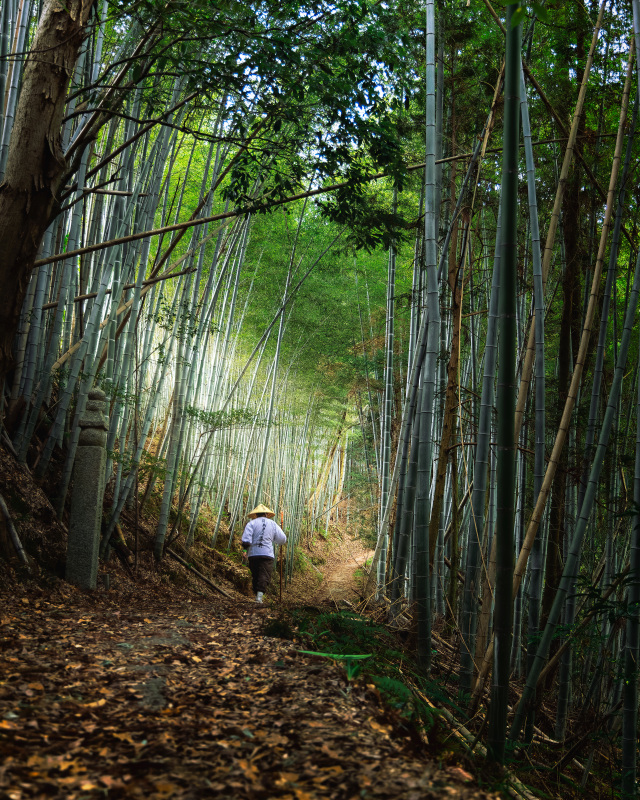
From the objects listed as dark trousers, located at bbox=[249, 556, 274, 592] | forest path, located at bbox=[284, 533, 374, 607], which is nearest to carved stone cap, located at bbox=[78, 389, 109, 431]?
dark trousers, located at bbox=[249, 556, 274, 592]

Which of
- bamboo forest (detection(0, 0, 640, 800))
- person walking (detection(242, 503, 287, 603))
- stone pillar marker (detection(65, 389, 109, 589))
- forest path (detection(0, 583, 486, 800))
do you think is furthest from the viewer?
person walking (detection(242, 503, 287, 603))

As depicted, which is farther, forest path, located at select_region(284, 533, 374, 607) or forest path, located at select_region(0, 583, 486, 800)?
forest path, located at select_region(284, 533, 374, 607)

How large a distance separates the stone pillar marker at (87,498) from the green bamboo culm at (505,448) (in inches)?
114

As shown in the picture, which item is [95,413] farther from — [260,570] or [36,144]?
[260,570]

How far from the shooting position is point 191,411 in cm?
593

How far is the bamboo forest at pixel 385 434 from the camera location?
1.75 meters

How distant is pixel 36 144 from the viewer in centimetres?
280

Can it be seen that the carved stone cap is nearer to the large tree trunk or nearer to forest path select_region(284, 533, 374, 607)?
the large tree trunk

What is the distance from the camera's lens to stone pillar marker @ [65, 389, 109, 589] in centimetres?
389

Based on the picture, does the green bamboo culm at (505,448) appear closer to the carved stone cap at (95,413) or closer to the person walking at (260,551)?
the carved stone cap at (95,413)

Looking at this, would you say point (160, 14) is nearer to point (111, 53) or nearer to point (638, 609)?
point (111, 53)

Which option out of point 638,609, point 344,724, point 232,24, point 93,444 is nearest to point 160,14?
point 232,24

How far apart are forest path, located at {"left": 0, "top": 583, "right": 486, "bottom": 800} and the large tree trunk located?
169 cm

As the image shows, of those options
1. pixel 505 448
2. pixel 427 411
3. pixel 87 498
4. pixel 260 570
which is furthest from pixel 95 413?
pixel 505 448
